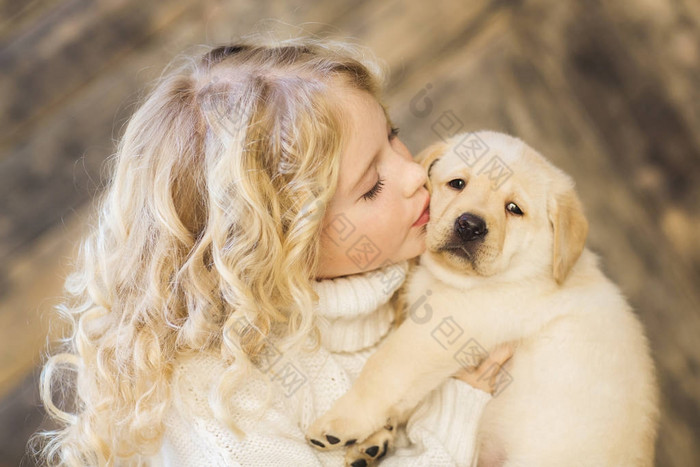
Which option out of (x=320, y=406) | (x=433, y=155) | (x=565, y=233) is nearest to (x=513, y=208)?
(x=565, y=233)

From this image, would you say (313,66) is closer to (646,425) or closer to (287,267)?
(287,267)

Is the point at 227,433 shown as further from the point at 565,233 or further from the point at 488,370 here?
the point at 565,233

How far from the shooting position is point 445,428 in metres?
1.31

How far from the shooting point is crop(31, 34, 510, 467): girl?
1169 millimetres

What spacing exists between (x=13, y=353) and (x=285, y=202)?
52.2 inches

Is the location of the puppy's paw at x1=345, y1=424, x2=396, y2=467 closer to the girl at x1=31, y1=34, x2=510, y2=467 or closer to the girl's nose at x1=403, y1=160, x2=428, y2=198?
the girl at x1=31, y1=34, x2=510, y2=467

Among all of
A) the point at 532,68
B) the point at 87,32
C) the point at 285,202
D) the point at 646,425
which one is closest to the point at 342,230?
the point at 285,202

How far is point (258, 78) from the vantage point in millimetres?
1229

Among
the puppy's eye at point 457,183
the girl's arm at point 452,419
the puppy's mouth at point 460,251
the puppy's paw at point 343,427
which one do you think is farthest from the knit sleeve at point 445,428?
the puppy's eye at point 457,183

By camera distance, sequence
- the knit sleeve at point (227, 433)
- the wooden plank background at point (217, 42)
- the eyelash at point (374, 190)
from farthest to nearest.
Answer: the wooden plank background at point (217, 42) < the eyelash at point (374, 190) < the knit sleeve at point (227, 433)

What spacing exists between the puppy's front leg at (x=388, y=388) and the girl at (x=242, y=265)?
6cm

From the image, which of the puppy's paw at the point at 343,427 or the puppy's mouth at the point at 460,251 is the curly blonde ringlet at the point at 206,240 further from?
the puppy's mouth at the point at 460,251

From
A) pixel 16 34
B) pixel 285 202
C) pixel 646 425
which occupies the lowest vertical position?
pixel 646 425

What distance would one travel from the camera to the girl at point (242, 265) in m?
1.17
